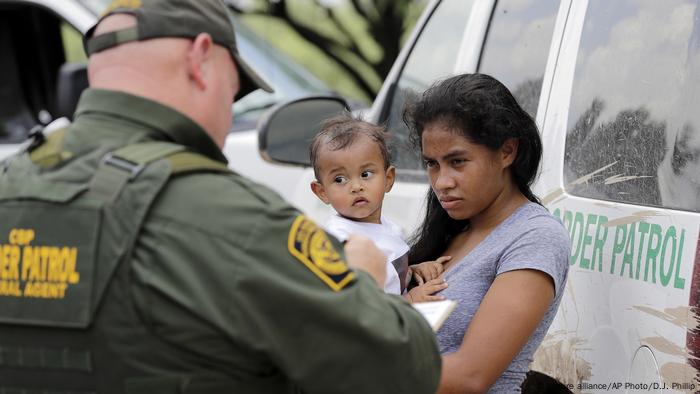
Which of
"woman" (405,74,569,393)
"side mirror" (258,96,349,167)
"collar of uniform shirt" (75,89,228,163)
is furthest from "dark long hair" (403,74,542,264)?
"side mirror" (258,96,349,167)

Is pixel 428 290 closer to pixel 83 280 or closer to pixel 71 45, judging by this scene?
pixel 83 280

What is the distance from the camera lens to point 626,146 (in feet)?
9.63

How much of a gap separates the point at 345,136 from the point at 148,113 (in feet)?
3.75

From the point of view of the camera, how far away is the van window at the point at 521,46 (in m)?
3.63

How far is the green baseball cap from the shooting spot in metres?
2.21

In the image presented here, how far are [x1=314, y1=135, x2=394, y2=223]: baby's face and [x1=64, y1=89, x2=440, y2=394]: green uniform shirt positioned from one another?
1089 millimetres

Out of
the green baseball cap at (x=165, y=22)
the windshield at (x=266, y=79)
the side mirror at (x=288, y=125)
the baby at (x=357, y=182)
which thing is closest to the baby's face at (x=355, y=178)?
the baby at (x=357, y=182)

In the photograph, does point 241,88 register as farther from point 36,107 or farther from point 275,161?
point 36,107

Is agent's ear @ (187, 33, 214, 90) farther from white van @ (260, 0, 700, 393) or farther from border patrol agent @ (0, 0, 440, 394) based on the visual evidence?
white van @ (260, 0, 700, 393)

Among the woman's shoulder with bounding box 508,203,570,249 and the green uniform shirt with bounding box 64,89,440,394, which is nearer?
the green uniform shirt with bounding box 64,89,440,394

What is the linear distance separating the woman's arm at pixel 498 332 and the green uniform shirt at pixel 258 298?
59 centimetres

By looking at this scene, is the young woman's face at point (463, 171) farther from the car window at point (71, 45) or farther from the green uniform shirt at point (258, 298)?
the car window at point (71, 45)

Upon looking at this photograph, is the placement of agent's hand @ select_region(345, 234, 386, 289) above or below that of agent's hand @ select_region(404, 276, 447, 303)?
above

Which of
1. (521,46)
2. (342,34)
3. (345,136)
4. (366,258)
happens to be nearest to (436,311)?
(366,258)
